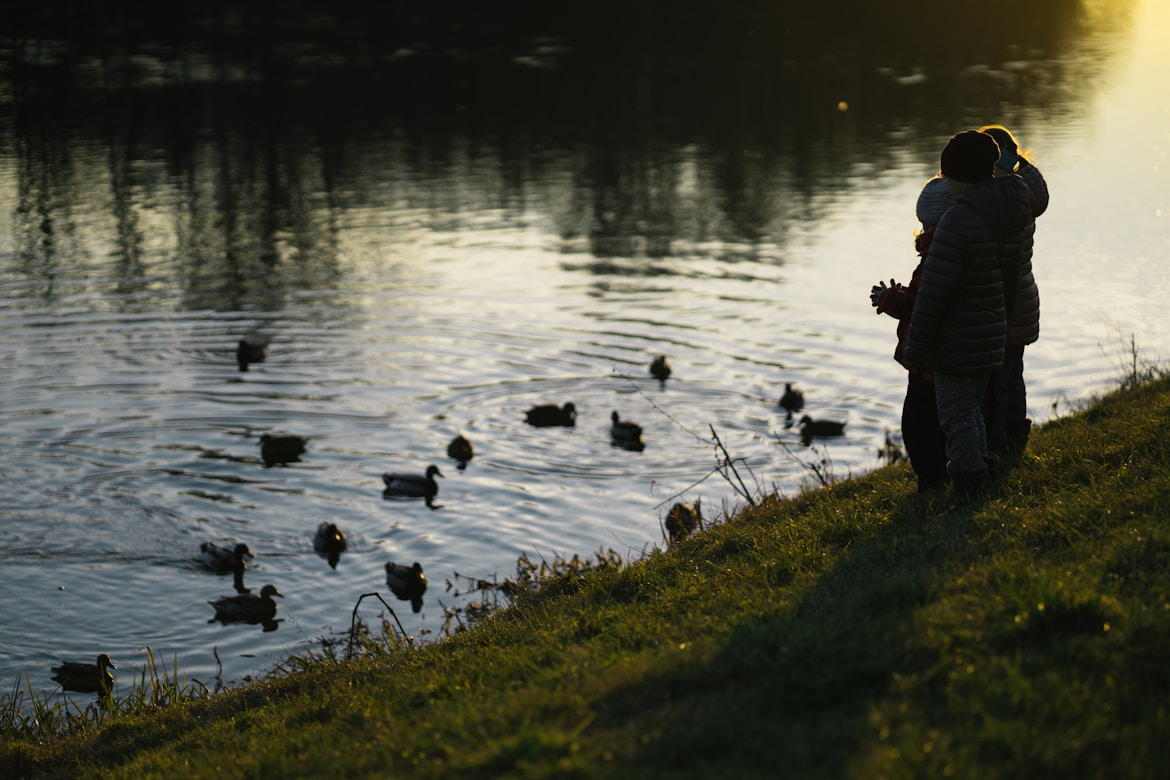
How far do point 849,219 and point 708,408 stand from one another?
1276 cm

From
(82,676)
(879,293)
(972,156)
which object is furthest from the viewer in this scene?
(82,676)

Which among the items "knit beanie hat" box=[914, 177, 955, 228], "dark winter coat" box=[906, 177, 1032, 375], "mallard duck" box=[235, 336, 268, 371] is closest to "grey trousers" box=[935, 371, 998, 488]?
"dark winter coat" box=[906, 177, 1032, 375]

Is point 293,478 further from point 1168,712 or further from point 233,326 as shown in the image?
point 1168,712

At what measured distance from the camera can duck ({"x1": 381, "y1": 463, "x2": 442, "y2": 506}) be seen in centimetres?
1290

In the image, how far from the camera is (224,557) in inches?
436

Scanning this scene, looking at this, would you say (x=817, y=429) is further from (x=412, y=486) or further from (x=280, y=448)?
(x=280, y=448)

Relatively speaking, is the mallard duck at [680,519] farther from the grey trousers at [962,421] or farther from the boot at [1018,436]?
the grey trousers at [962,421]

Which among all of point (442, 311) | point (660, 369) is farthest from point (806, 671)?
point (442, 311)

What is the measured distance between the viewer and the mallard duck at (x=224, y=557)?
11078 mm

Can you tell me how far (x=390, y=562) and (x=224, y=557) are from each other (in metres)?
1.60

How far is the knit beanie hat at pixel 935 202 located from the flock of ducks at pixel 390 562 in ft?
11.6

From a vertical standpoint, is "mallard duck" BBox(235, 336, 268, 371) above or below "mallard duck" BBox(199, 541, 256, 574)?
above

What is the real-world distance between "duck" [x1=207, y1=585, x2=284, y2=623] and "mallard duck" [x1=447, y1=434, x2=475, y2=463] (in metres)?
3.98

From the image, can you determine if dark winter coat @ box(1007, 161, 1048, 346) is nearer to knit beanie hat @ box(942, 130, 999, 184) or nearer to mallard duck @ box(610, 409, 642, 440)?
knit beanie hat @ box(942, 130, 999, 184)
